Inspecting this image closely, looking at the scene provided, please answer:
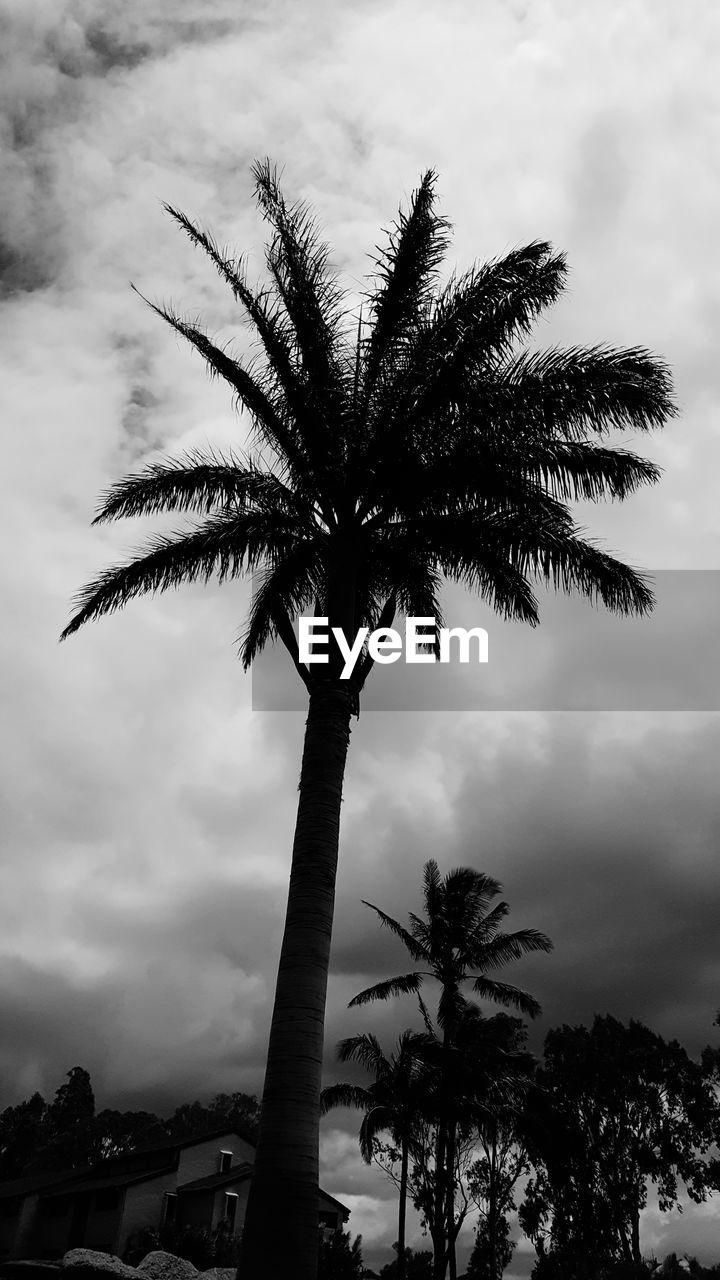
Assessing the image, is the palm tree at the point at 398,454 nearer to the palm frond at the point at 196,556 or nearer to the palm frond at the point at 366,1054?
the palm frond at the point at 196,556

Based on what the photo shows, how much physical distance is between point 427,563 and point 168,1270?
42.6 feet

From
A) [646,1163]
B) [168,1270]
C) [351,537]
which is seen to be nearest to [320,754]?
[351,537]

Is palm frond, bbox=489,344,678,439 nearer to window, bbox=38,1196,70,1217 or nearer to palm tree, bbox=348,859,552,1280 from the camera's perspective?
palm tree, bbox=348,859,552,1280

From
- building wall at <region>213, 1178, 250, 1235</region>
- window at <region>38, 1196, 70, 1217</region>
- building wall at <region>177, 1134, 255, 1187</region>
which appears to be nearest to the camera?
building wall at <region>213, 1178, 250, 1235</region>

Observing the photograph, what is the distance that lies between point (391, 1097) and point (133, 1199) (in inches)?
438

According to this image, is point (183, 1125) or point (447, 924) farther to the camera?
point (183, 1125)

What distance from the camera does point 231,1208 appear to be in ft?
127

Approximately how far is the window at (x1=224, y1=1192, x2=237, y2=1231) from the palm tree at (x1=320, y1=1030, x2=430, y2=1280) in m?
5.31

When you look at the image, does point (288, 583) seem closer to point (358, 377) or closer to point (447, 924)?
point (358, 377)

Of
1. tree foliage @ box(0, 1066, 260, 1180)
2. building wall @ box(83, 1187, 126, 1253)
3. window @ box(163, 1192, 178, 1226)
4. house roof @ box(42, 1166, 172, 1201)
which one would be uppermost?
tree foliage @ box(0, 1066, 260, 1180)

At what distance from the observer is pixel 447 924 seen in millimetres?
32219

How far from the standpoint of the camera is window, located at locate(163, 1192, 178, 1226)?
126ft

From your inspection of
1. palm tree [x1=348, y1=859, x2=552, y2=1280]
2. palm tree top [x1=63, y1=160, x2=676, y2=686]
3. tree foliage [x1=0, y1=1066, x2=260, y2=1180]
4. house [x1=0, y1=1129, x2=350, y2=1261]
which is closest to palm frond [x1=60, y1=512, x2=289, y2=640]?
palm tree top [x1=63, y1=160, x2=676, y2=686]

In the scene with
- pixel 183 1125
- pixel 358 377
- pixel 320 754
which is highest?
pixel 183 1125
